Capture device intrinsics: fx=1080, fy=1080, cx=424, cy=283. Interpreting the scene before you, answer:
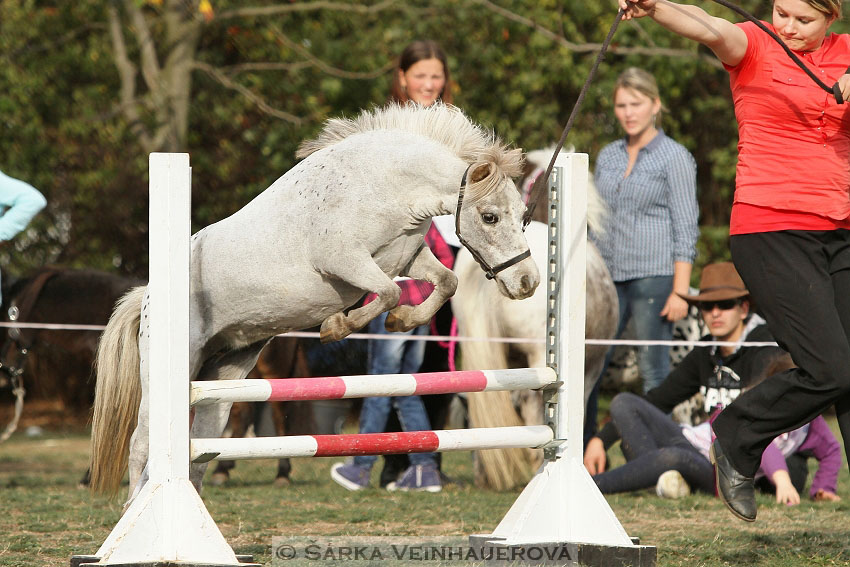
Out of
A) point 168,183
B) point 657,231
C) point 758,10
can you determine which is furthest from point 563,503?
point 758,10

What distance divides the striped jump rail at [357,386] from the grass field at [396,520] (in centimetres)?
72

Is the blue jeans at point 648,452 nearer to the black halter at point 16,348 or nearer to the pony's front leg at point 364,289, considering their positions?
the pony's front leg at point 364,289

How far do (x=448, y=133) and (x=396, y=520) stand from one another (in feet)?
6.29

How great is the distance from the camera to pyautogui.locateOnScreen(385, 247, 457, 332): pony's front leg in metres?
3.44

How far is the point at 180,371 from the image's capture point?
312cm

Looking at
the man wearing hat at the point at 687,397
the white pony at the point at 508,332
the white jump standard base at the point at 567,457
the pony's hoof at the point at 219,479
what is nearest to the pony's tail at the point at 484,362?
the white pony at the point at 508,332

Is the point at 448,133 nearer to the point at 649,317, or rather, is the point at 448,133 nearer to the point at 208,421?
the point at 208,421

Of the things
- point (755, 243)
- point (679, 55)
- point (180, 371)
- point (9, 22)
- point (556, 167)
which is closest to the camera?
point (180, 371)

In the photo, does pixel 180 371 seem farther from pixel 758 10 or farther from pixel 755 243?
pixel 758 10

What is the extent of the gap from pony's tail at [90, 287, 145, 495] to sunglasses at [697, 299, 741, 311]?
318 centimetres

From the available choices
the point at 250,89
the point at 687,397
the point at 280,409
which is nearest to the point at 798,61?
the point at 687,397

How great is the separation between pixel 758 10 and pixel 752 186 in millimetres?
8402

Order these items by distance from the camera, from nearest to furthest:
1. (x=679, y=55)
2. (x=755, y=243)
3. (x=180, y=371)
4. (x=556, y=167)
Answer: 1. (x=180, y=371)
2. (x=755, y=243)
3. (x=556, y=167)
4. (x=679, y=55)

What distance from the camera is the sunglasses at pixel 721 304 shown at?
5.77 meters
